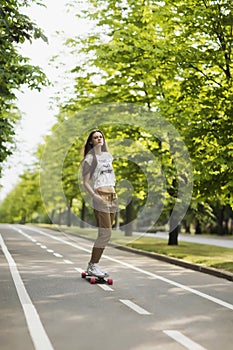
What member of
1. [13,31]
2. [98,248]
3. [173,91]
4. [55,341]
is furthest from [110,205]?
[173,91]

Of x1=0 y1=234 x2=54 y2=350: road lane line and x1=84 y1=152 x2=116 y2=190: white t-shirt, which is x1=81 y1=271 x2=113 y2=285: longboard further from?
x1=84 y1=152 x2=116 y2=190: white t-shirt

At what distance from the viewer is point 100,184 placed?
972 cm

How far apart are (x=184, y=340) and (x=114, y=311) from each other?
173cm

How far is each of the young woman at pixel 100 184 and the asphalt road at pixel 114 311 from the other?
2.99 ft

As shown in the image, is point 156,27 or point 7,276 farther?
point 156,27

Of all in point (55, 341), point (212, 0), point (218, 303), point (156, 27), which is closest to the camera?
point (55, 341)

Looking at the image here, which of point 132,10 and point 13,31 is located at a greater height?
point 132,10

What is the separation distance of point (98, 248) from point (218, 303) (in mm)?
2291

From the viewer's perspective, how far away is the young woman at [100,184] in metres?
9.72

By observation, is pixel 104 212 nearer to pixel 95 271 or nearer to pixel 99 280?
pixel 95 271

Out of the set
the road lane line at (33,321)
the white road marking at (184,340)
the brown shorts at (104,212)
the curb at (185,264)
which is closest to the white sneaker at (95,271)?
the brown shorts at (104,212)

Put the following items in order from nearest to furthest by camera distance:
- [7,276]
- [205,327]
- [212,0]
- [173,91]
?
[205,327]
[7,276]
[212,0]
[173,91]

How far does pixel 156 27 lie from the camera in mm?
22812

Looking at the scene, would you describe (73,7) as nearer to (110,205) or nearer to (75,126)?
(75,126)
